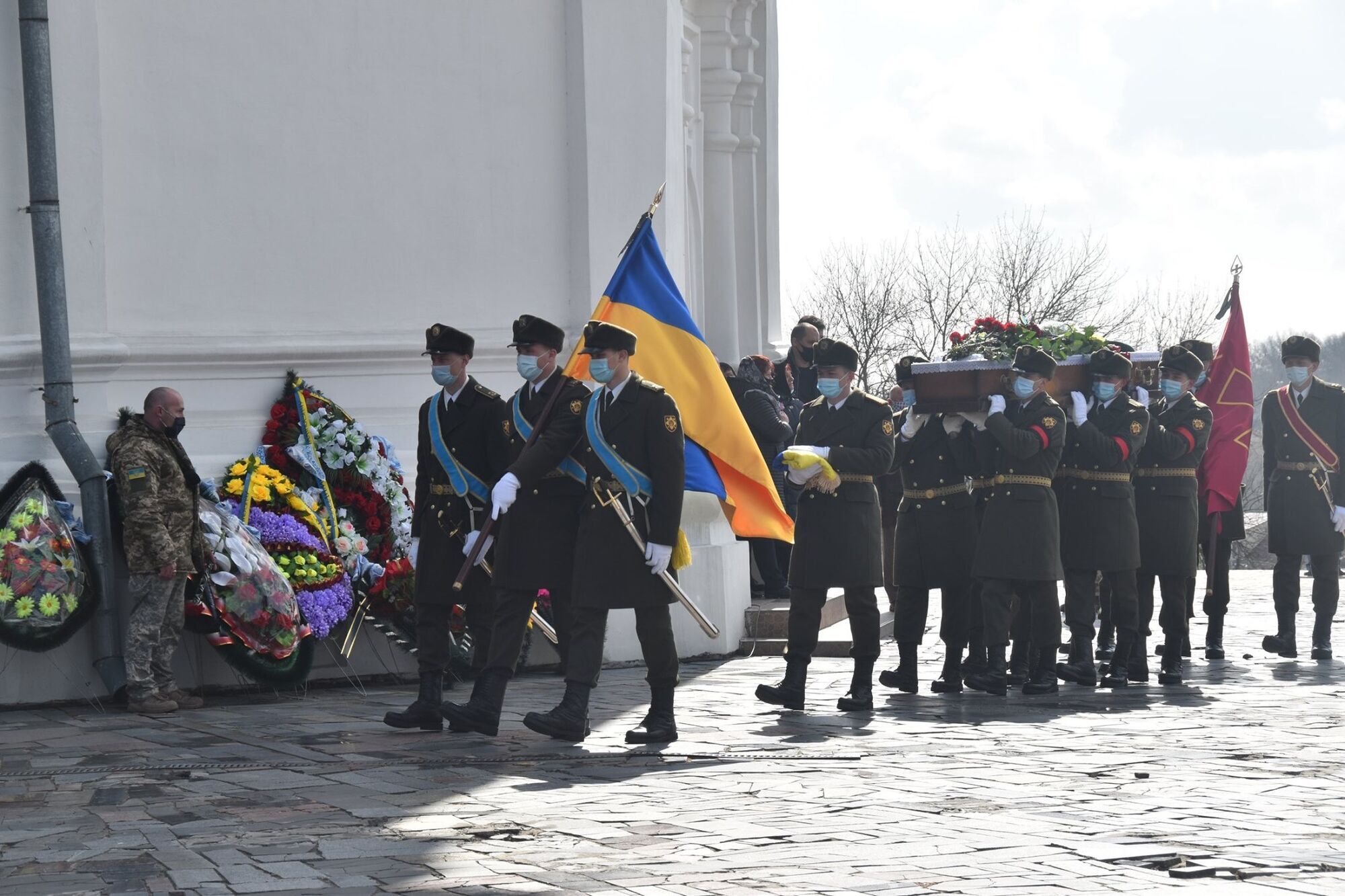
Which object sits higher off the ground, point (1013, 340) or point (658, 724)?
point (1013, 340)

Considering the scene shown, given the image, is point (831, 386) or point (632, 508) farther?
point (831, 386)

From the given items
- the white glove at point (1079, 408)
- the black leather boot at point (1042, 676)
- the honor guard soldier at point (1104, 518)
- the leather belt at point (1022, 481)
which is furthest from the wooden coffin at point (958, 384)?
the black leather boot at point (1042, 676)

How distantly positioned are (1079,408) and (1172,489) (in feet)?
3.45

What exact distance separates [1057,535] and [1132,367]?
2146 mm

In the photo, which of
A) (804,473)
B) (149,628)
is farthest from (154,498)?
(804,473)

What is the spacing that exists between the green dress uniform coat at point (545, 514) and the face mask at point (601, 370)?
0.17 meters

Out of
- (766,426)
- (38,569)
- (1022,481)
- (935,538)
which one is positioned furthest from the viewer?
(766,426)

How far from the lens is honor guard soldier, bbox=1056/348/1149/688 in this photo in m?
11.2

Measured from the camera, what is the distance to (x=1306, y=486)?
42.0 feet

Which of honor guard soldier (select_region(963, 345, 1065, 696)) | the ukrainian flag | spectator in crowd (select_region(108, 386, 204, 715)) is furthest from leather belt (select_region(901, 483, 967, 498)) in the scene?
spectator in crowd (select_region(108, 386, 204, 715))

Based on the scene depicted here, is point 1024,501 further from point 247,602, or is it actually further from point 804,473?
point 247,602

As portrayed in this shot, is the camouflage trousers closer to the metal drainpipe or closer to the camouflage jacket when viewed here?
the camouflage jacket

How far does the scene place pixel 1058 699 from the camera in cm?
1051

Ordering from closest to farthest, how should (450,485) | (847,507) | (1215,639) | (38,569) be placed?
(450,485), (847,507), (38,569), (1215,639)
